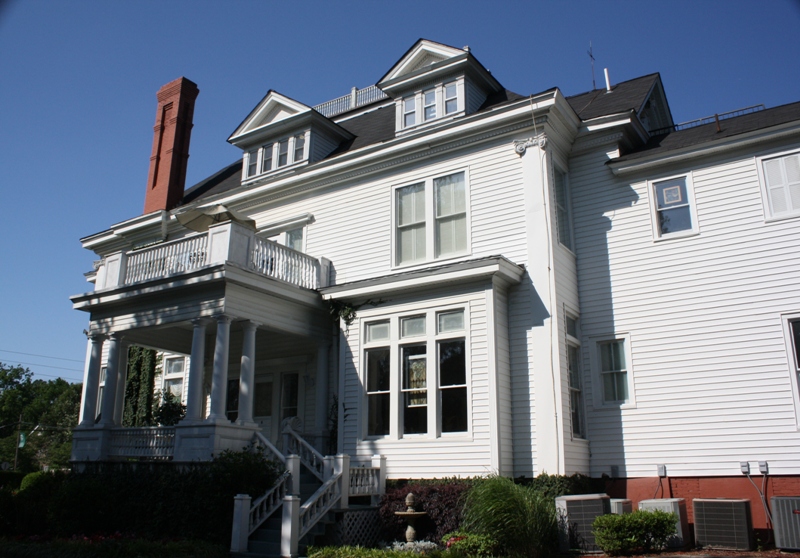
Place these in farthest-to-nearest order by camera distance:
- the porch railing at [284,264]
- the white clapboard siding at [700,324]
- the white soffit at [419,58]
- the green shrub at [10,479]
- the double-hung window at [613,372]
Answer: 1. the green shrub at [10,479]
2. the white soffit at [419,58]
3. the porch railing at [284,264]
4. the double-hung window at [613,372]
5. the white clapboard siding at [700,324]

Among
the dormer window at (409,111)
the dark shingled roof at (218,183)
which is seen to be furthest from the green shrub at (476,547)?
the dark shingled roof at (218,183)

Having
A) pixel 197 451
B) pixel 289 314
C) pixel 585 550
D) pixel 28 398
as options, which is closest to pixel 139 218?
pixel 289 314

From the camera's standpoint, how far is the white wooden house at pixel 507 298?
12992mm

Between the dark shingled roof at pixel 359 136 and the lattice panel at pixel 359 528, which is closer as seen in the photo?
the lattice panel at pixel 359 528

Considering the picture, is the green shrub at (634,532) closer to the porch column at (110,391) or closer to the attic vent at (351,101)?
the porch column at (110,391)

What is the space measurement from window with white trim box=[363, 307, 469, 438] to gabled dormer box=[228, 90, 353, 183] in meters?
6.56

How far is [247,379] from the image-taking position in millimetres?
14086

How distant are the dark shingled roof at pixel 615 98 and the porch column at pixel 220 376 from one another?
984 centimetres

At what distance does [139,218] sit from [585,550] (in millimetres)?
17256

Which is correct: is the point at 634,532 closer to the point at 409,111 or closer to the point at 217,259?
the point at 217,259

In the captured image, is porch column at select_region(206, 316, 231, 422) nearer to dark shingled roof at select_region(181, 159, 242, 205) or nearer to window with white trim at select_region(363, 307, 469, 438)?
window with white trim at select_region(363, 307, 469, 438)

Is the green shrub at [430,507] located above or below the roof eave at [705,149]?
below

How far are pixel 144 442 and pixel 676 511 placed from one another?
35.1 feet

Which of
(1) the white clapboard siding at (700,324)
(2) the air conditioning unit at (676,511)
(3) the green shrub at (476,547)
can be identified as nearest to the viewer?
(3) the green shrub at (476,547)
